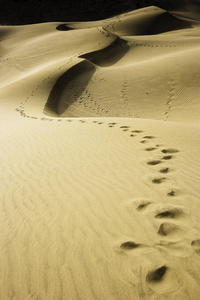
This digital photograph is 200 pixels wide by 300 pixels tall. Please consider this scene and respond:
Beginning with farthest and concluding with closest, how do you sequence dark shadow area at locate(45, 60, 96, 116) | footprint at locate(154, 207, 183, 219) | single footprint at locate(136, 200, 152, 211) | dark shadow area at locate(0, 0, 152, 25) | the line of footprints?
dark shadow area at locate(0, 0, 152, 25) → dark shadow area at locate(45, 60, 96, 116) → single footprint at locate(136, 200, 152, 211) → footprint at locate(154, 207, 183, 219) → the line of footprints

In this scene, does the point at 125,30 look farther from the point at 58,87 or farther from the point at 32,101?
the point at 32,101

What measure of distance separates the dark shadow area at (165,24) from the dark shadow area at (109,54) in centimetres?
991

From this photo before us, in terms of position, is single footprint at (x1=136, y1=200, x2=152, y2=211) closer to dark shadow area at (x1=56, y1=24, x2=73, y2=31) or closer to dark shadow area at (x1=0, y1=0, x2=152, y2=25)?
dark shadow area at (x1=56, y1=24, x2=73, y2=31)

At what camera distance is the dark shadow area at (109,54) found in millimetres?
17309

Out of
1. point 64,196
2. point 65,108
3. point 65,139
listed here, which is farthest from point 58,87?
point 64,196

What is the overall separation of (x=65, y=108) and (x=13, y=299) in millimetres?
10270

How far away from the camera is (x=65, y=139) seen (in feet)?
16.9

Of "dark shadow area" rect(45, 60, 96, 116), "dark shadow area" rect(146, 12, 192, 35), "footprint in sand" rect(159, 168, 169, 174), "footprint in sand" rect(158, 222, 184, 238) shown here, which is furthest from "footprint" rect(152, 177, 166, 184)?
"dark shadow area" rect(146, 12, 192, 35)

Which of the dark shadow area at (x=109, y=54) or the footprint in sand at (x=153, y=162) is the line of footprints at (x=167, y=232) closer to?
the footprint in sand at (x=153, y=162)

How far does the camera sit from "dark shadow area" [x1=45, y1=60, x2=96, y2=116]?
38.5ft

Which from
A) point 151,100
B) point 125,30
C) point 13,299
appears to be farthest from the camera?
point 125,30

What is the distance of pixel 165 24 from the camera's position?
94.2ft

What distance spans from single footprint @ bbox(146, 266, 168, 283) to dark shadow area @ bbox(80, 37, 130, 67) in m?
16.1

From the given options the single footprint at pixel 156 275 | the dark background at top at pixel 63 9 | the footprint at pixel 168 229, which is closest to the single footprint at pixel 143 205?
the footprint at pixel 168 229
